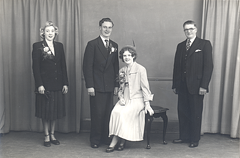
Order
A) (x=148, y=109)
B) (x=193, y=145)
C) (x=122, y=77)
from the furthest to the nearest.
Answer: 1. (x=193, y=145)
2. (x=122, y=77)
3. (x=148, y=109)

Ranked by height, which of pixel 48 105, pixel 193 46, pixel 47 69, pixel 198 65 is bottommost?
pixel 48 105

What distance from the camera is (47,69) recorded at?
3.75m

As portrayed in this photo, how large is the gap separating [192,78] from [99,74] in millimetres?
1345

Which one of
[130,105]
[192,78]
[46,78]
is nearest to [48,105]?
[46,78]

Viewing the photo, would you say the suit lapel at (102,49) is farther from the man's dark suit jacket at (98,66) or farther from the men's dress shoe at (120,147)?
the men's dress shoe at (120,147)

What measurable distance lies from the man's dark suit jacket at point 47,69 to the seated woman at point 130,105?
947 mm

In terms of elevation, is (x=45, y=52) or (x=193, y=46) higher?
(x=193, y=46)

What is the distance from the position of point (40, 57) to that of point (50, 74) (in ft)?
0.93

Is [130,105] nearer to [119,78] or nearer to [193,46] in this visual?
[119,78]

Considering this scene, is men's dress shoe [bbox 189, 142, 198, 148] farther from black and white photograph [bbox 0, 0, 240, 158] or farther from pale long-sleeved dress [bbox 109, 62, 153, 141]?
pale long-sleeved dress [bbox 109, 62, 153, 141]

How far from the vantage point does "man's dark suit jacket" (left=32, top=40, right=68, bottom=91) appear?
3.69 meters

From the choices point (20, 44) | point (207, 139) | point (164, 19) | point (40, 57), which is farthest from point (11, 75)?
point (207, 139)

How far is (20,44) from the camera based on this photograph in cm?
446

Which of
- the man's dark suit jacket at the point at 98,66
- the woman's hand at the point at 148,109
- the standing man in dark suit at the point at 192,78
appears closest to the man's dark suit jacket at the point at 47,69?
the man's dark suit jacket at the point at 98,66
